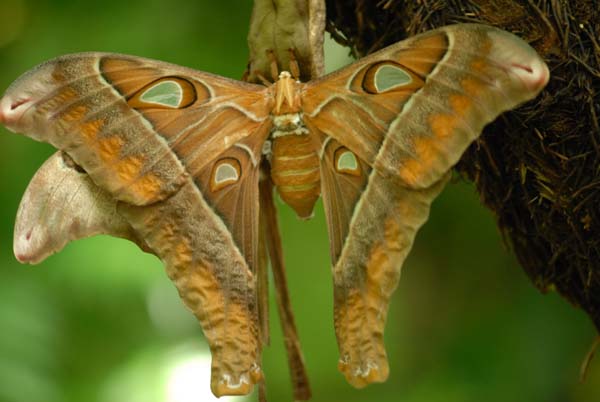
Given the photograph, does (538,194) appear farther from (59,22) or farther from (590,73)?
(59,22)

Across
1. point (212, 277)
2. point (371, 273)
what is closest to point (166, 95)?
point (212, 277)

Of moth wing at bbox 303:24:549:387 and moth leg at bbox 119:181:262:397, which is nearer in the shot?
moth wing at bbox 303:24:549:387

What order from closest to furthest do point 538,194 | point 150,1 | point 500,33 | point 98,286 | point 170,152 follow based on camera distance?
point 500,33 → point 170,152 → point 538,194 → point 98,286 → point 150,1

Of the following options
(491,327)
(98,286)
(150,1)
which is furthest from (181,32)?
(491,327)

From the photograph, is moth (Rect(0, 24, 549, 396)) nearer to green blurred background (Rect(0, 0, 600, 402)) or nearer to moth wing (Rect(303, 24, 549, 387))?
moth wing (Rect(303, 24, 549, 387))

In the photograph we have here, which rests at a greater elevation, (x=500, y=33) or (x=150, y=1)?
(x=500, y=33)

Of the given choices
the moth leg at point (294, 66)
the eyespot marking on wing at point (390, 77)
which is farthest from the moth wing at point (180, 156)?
the eyespot marking on wing at point (390, 77)

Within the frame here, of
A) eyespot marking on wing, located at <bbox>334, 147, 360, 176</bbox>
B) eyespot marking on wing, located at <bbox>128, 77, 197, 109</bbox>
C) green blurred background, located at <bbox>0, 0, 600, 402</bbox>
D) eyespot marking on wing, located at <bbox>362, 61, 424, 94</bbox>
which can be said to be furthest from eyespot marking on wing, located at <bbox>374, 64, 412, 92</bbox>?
green blurred background, located at <bbox>0, 0, 600, 402</bbox>
